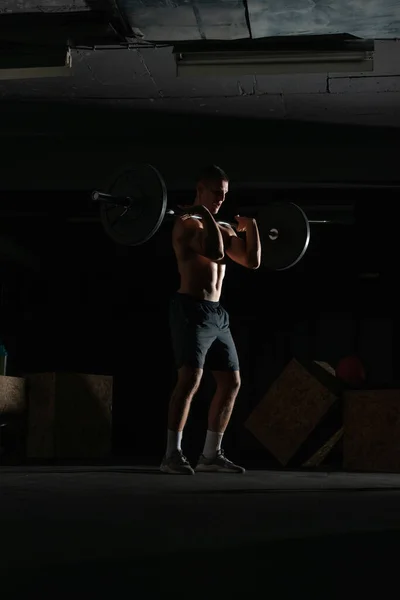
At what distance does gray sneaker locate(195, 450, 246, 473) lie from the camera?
4.53m

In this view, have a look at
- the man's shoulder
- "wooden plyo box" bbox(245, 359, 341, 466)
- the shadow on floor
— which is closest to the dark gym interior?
the shadow on floor

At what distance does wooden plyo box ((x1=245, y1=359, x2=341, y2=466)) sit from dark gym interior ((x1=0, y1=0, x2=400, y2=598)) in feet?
0.42

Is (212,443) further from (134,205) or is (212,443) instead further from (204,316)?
(134,205)

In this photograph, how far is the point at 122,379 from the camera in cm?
819

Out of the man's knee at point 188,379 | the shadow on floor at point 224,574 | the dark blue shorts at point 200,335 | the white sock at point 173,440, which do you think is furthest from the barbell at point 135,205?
the shadow on floor at point 224,574

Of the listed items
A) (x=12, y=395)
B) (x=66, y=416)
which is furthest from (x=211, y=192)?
(x=66, y=416)

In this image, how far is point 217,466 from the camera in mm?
4555

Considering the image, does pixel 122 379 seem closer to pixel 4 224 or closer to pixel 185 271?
pixel 4 224

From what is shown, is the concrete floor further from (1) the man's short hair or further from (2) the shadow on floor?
(1) the man's short hair

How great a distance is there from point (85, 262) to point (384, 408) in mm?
3893

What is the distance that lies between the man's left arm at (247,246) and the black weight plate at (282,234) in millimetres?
321

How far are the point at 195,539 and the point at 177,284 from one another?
20.6 ft

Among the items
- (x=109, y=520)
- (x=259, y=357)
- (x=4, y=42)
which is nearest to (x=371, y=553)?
(x=109, y=520)

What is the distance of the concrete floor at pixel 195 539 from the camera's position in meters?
1.59
